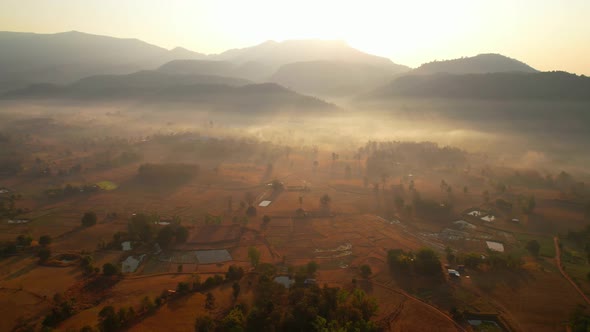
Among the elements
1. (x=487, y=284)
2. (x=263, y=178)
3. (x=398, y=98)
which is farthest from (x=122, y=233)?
(x=398, y=98)

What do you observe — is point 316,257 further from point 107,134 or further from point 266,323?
point 107,134

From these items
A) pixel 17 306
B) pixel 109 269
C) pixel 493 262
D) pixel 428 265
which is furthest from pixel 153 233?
pixel 493 262

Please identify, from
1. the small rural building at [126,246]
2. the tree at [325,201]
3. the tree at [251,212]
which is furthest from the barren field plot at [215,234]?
the tree at [325,201]

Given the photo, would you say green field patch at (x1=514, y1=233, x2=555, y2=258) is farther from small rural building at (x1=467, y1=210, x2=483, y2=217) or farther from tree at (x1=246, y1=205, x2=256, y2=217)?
tree at (x1=246, y1=205, x2=256, y2=217)

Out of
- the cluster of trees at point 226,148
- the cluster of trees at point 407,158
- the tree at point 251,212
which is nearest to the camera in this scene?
the tree at point 251,212

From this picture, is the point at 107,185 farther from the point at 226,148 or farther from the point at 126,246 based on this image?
the point at 226,148

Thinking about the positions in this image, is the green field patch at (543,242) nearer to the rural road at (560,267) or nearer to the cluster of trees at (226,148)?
Answer: the rural road at (560,267)

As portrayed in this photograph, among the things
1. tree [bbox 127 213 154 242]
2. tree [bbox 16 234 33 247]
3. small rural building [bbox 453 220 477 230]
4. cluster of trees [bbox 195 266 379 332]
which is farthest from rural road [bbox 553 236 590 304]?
tree [bbox 16 234 33 247]
